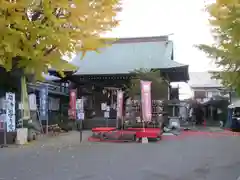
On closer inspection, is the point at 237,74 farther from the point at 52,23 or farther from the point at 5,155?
the point at 5,155

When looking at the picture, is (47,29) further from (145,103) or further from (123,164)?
(145,103)

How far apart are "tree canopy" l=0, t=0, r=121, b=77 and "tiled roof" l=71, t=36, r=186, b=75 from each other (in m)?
17.7

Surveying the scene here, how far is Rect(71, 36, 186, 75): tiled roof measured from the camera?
2442cm

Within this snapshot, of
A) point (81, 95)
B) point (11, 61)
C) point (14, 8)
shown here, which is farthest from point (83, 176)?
point (81, 95)

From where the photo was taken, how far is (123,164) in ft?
29.2

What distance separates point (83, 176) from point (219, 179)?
282 centimetres

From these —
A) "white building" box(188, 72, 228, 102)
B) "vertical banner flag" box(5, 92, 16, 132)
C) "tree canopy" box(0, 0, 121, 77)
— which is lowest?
"vertical banner flag" box(5, 92, 16, 132)

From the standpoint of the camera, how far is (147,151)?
1166 cm

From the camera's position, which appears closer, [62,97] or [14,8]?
[14,8]

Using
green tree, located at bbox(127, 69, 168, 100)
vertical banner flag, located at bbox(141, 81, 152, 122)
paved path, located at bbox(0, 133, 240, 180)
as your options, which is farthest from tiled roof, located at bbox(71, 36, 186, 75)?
paved path, located at bbox(0, 133, 240, 180)

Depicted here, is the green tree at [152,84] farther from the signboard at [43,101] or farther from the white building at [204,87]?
the white building at [204,87]

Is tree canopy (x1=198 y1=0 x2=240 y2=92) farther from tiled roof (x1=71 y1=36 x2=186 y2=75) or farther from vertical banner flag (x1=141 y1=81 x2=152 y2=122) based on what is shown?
tiled roof (x1=71 y1=36 x2=186 y2=75)

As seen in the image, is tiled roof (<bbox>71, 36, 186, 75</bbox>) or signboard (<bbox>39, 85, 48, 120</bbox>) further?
tiled roof (<bbox>71, 36, 186, 75</bbox>)

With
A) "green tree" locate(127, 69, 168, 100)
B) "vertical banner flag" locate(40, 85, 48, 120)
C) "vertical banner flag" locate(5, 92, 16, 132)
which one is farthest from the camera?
"green tree" locate(127, 69, 168, 100)
